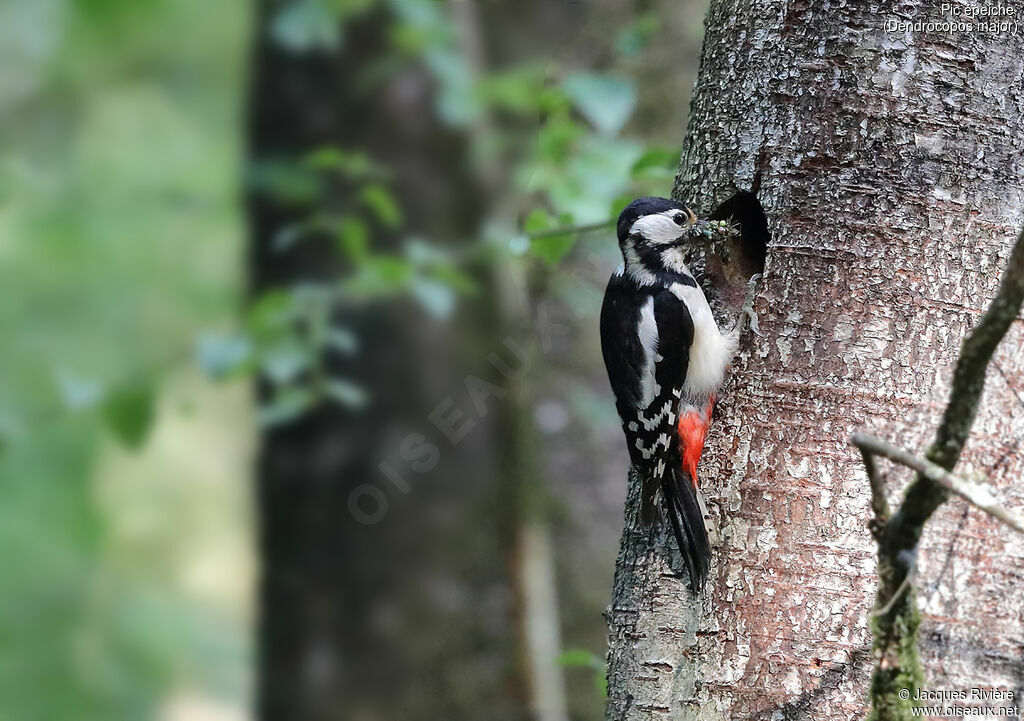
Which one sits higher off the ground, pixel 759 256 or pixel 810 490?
pixel 759 256

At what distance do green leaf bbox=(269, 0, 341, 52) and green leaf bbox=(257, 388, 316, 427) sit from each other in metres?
1.23

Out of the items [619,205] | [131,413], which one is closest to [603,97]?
[619,205]

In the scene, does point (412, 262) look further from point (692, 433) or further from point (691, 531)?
point (691, 531)

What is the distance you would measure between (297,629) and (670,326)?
6.34ft

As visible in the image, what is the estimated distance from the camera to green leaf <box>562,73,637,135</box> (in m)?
2.09

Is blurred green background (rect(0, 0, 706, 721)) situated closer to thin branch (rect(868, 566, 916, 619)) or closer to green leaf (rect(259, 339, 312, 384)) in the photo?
green leaf (rect(259, 339, 312, 384))

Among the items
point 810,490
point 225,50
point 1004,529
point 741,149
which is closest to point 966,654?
point 1004,529

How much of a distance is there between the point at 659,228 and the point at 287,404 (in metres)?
1.40

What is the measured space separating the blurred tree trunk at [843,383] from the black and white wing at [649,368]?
0.55ft

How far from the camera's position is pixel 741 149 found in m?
1.39

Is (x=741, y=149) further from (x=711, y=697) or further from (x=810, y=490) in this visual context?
(x=711, y=697)

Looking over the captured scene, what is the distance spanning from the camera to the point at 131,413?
2756 millimetres

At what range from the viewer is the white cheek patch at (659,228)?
1.65 metres

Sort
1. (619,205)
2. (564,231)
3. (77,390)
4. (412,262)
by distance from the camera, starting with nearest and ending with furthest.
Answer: (564,231) → (619,205) → (77,390) → (412,262)
